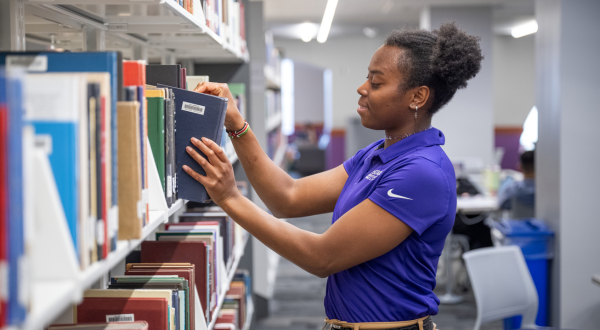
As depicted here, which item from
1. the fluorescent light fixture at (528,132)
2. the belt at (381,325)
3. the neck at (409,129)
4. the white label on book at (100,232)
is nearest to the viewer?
the white label on book at (100,232)

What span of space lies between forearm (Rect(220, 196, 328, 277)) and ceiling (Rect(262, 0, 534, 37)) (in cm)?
487

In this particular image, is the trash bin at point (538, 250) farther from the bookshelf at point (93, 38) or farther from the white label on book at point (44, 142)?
the white label on book at point (44, 142)

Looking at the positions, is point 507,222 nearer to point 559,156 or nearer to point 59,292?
point 559,156

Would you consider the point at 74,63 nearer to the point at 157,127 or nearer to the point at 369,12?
the point at 157,127

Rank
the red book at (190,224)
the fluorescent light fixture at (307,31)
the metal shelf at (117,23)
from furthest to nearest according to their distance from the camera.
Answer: the fluorescent light fixture at (307,31) → the red book at (190,224) → the metal shelf at (117,23)

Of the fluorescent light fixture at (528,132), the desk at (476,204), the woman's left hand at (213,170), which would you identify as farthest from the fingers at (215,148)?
the fluorescent light fixture at (528,132)

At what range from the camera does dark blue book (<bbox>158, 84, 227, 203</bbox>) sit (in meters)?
1.19

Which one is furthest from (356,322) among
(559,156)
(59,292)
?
(559,156)

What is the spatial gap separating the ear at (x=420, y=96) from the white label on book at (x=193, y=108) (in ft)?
1.90

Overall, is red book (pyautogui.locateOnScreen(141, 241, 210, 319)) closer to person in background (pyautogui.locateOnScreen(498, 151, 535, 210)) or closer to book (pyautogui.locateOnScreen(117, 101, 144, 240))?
book (pyautogui.locateOnScreen(117, 101, 144, 240))

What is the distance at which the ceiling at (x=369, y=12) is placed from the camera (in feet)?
20.4

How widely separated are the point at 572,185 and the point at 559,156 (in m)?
0.20

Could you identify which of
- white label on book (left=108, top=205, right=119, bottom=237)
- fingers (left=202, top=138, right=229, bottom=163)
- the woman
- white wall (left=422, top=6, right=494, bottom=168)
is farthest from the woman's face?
white wall (left=422, top=6, right=494, bottom=168)

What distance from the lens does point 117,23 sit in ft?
5.06
